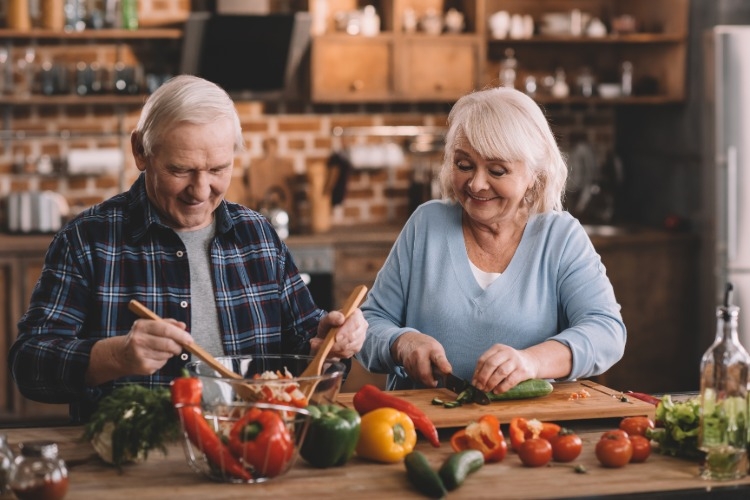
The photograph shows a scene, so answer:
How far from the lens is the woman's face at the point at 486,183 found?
2.69m

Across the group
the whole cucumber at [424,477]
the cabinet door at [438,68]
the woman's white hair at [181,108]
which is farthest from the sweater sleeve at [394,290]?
the cabinet door at [438,68]

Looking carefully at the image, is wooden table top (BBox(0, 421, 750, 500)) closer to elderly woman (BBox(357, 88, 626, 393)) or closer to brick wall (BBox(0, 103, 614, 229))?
elderly woman (BBox(357, 88, 626, 393))

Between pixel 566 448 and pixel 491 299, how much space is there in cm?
78

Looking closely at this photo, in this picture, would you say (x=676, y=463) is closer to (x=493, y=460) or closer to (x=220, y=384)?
(x=493, y=460)

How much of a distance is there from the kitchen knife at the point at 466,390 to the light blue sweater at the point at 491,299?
233 millimetres

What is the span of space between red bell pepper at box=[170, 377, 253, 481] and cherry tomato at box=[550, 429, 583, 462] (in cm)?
56

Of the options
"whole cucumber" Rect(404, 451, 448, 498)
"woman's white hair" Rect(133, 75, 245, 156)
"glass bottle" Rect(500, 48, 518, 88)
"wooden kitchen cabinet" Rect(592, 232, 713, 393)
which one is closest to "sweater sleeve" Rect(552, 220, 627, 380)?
"whole cucumber" Rect(404, 451, 448, 498)

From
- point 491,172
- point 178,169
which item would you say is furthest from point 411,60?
point 178,169

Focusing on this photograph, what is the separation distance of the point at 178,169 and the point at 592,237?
347 centimetres

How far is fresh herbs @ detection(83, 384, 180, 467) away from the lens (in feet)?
6.39

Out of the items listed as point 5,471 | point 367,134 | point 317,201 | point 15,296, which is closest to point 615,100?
point 367,134

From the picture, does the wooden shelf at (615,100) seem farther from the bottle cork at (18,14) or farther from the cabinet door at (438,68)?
the bottle cork at (18,14)

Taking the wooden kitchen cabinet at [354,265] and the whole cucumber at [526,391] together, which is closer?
the whole cucumber at [526,391]

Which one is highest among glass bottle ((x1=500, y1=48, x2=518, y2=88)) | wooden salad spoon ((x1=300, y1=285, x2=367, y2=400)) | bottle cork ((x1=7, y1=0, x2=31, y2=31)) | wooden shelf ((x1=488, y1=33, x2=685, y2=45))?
bottle cork ((x1=7, y1=0, x2=31, y2=31))
